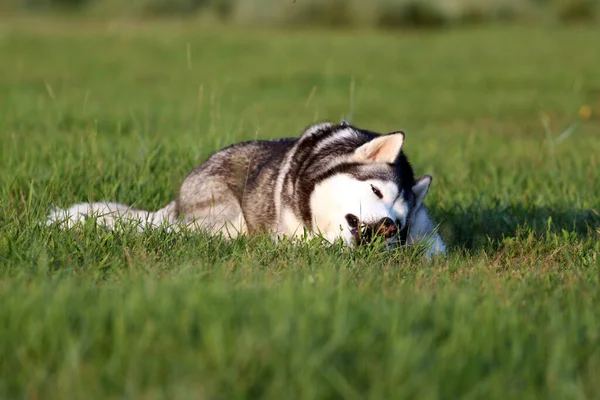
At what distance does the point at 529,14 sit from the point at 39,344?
117ft

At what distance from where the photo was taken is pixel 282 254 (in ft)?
17.1

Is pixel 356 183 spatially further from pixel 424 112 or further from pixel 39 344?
pixel 424 112

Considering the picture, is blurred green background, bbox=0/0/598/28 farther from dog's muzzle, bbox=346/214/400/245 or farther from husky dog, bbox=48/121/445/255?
dog's muzzle, bbox=346/214/400/245

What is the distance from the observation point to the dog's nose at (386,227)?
538cm

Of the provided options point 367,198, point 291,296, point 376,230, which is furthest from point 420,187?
point 291,296

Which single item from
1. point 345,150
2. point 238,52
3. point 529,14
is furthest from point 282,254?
point 529,14

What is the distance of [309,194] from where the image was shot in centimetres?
582

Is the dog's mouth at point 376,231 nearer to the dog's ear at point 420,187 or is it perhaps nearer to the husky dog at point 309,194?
the husky dog at point 309,194

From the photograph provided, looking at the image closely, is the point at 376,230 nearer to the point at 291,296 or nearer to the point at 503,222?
the point at 291,296

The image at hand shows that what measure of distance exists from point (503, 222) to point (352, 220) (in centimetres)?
193

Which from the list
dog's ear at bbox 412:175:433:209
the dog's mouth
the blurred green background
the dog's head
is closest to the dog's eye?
the dog's head

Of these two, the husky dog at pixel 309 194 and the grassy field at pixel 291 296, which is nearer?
the grassy field at pixel 291 296

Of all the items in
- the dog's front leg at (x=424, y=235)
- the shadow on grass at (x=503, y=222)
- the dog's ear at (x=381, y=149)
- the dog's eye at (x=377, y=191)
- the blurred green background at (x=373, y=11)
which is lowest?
the blurred green background at (x=373, y=11)

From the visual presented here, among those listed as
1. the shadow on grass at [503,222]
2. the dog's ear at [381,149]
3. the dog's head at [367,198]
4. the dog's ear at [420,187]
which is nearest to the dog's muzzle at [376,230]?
the dog's head at [367,198]
